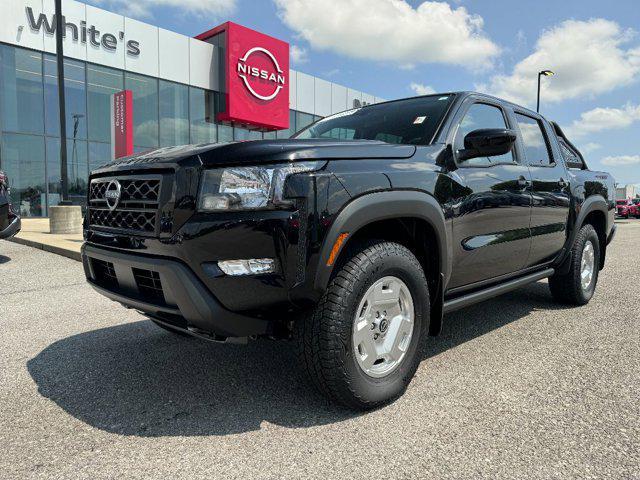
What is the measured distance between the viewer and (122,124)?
11.7 m

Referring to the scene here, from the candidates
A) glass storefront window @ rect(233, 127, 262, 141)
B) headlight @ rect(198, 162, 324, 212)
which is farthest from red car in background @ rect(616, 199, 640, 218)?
headlight @ rect(198, 162, 324, 212)

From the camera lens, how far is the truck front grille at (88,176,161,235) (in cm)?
229

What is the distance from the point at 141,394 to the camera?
8.70 ft

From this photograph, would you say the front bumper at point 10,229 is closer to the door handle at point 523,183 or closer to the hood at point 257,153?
the hood at point 257,153

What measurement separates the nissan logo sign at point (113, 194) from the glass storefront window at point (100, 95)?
15.7m

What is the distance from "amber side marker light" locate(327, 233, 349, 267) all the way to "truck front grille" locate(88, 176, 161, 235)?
82 centimetres

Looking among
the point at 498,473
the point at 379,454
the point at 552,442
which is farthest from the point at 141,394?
the point at 552,442

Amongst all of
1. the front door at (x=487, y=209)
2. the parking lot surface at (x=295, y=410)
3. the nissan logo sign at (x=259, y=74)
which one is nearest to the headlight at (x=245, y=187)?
the parking lot surface at (x=295, y=410)

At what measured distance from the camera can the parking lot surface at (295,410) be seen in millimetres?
1961

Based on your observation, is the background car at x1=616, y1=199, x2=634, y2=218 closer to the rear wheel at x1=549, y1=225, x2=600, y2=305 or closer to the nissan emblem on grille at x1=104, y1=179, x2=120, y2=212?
the rear wheel at x1=549, y1=225, x2=600, y2=305

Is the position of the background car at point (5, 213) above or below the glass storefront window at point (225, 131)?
below

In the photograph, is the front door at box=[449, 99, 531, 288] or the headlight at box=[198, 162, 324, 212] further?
the front door at box=[449, 99, 531, 288]

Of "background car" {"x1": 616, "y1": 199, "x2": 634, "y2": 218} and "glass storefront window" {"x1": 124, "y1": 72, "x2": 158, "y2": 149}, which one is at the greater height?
"glass storefront window" {"x1": 124, "y1": 72, "x2": 158, "y2": 149}

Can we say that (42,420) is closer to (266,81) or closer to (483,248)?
(483,248)
